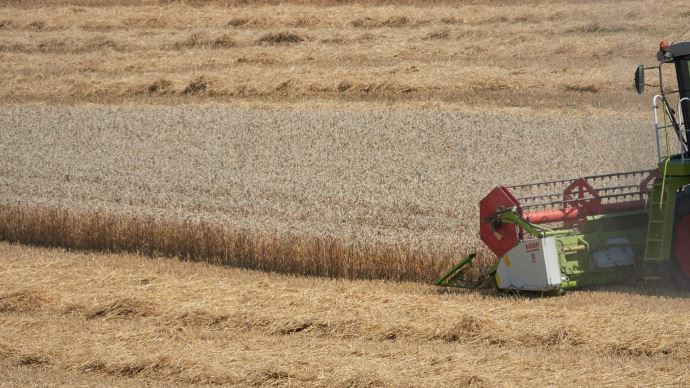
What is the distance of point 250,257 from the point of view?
12.6 m

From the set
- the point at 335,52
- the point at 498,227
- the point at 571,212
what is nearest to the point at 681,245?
the point at 571,212

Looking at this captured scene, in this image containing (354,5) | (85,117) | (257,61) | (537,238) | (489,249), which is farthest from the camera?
(354,5)

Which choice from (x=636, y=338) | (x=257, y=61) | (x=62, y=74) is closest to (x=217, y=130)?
(x=257, y=61)

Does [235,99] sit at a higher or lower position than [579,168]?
higher

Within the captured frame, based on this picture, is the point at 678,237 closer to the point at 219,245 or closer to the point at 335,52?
the point at 219,245

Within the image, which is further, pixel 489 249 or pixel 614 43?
pixel 614 43

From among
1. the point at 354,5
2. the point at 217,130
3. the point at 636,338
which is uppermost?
the point at 354,5

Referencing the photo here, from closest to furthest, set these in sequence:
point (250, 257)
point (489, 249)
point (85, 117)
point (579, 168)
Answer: point (489, 249)
point (250, 257)
point (579, 168)
point (85, 117)

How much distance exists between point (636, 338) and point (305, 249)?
462cm

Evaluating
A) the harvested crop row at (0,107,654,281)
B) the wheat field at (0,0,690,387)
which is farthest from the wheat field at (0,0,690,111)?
the harvested crop row at (0,107,654,281)

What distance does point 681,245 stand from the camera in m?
10.6

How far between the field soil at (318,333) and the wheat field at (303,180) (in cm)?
3

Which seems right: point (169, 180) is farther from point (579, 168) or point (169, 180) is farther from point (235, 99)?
point (579, 168)

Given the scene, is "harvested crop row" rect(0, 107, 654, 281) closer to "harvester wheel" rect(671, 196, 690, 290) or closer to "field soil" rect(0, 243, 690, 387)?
"field soil" rect(0, 243, 690, 387)
